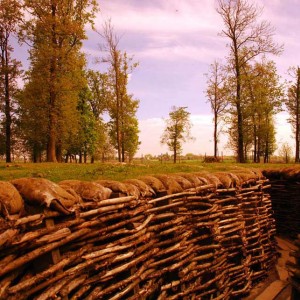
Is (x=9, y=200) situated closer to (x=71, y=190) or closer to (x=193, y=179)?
(x=71, y=190)

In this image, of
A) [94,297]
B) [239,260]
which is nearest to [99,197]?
[94,297]

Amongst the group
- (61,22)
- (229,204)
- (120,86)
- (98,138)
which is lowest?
(229,204)

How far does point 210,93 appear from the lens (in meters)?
25.2

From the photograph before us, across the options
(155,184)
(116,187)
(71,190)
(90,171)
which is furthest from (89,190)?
(90,171)

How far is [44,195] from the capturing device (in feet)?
7.21

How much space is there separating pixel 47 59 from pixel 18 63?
916 cm

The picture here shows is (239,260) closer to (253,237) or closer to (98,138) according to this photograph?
(253,237)

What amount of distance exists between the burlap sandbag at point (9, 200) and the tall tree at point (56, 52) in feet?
46.8

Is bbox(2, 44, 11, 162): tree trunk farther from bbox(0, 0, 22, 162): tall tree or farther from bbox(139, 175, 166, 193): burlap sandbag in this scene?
bbox(139, 175, 166, 193): burlap sandbag

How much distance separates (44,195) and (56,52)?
14.9 m

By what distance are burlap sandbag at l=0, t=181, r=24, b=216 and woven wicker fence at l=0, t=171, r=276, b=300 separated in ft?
0.04

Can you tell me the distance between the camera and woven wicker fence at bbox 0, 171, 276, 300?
210 cm

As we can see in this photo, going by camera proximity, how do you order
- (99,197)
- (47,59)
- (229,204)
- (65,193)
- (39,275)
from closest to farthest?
1. (39,275)
2. (65,193)
3. (99,197)
4. (229,204)
5. (47,59)

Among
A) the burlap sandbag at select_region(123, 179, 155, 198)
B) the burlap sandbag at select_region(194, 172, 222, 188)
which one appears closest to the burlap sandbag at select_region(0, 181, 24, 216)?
the burlap sandbag at select_region(123, 179, 155, 198)
